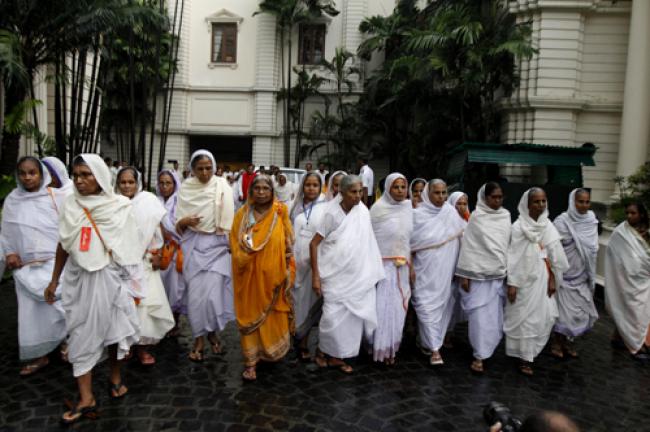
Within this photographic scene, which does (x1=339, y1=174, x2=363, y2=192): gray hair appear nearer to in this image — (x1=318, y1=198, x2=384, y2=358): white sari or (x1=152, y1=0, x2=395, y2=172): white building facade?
(x1=318, y1=198, x2=384, y2=358): white sari

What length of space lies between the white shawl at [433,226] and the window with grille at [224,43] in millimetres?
20409

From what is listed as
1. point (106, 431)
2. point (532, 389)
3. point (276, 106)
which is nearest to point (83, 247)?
point (106, 431)

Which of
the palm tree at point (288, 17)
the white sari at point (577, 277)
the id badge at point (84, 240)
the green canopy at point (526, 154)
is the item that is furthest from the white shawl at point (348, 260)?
the palm tree at point (288, 17)

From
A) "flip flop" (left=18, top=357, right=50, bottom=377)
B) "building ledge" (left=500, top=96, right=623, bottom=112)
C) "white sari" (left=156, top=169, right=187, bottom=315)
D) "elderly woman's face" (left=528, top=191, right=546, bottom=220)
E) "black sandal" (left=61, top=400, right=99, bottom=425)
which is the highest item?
"building ledge" (left=500, top=96, right=623, bottom=112)

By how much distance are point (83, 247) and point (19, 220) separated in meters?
1.30

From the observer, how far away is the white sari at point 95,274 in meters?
3.36

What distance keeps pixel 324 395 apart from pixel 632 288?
12.1 ft

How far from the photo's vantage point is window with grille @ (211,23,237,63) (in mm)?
23188

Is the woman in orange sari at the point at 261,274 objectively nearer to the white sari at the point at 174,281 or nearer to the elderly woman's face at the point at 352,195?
the elderly woman's face at the point at 352,195

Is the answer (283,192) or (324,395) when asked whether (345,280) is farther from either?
(283,192)

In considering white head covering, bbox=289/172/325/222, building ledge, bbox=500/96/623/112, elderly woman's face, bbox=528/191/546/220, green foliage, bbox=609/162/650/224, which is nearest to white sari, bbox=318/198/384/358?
Answer: white head covering, bbox=289/172/325/222

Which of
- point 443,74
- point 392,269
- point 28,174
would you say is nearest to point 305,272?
point 392,269

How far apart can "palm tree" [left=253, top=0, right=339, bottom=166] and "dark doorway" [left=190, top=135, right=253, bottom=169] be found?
2.93 metres

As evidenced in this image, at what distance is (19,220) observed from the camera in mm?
4199
